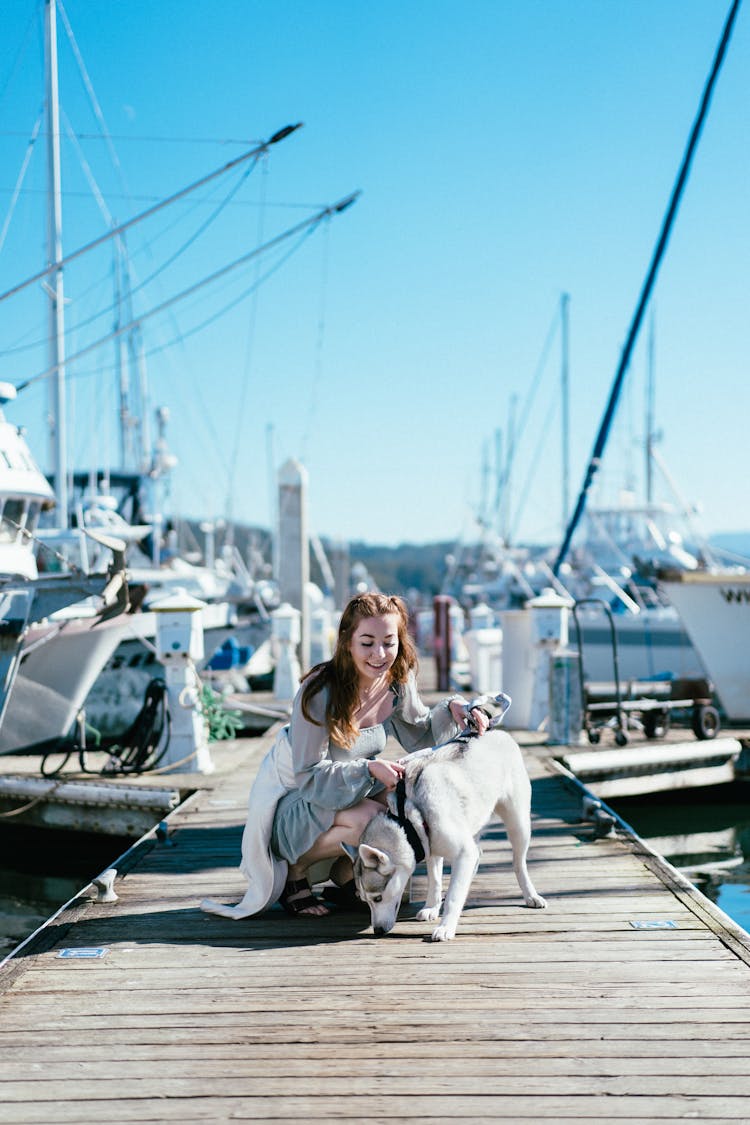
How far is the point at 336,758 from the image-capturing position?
4.95 meters

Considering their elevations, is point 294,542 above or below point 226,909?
above

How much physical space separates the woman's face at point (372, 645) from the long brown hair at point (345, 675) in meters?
→ 0.02

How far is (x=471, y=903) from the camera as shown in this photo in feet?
18.2

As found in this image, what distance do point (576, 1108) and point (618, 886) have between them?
2.79 metres

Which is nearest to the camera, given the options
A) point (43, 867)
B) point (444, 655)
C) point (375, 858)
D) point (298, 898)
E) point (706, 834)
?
point (375, 858)

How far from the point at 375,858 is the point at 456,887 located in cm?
38

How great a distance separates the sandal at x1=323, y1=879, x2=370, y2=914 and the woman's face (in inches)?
42.3

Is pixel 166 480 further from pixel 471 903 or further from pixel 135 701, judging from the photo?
pixel 471 903

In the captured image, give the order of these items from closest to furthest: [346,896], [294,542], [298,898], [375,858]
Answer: [375,858]
[298,898]
[346,896]
[294,542]

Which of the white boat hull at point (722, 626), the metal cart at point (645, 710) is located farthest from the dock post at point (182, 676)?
the white boat hull at point (722, 626)

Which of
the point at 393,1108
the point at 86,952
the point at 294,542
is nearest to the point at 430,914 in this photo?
the point at 86,952

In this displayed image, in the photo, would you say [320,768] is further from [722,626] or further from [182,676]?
[722,626]

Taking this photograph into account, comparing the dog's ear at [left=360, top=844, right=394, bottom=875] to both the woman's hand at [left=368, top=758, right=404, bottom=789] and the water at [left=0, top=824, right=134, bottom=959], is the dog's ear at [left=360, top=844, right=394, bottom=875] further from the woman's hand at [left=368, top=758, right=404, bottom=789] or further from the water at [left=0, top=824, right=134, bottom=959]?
the water at [left=0, top=824, right=134, bottom=959]

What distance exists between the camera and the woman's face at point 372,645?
16.2ft
